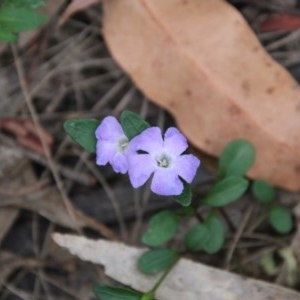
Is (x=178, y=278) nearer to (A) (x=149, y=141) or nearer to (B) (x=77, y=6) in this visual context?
(A) (x=149, y=141)

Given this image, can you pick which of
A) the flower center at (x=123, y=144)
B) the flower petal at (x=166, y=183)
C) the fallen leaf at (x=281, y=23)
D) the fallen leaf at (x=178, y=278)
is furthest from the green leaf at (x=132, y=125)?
the fallen leaf at (x=281, y=23)

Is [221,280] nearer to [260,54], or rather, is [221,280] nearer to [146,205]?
[146,205]

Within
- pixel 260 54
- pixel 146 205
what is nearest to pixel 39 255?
pixel 146 205

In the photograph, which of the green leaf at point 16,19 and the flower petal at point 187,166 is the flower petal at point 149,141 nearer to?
the flower petal at point 187,166

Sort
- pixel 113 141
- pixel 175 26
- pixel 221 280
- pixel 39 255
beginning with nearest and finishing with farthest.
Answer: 1. pixel 113 141
2. pixel 221 280
3. pixel 175 26
4. pixel 39 255

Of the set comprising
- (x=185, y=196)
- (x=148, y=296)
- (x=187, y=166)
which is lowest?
(x=148, y=296)

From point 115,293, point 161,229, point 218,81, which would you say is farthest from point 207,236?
point 218,81

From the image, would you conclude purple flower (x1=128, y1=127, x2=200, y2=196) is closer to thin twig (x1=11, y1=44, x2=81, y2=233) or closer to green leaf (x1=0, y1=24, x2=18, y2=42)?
green leaf (x1=0, y1=24, x2=18, y2=42)
